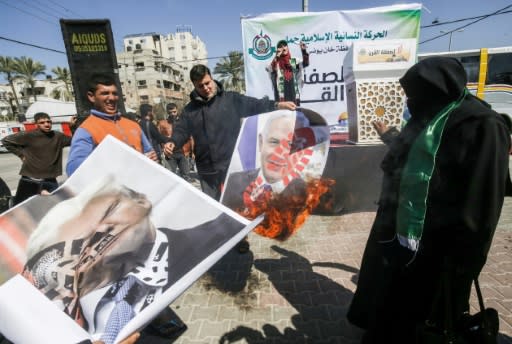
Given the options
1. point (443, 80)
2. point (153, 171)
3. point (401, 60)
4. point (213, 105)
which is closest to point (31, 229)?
point (153, 171)

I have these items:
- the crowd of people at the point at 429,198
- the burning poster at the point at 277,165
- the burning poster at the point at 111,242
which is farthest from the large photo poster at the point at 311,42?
the burning poster at the point at 111,242

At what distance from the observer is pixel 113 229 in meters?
1.20

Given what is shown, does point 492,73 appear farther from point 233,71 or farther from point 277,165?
point 233,71

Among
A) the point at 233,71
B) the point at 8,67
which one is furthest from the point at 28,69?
the point at 233,71

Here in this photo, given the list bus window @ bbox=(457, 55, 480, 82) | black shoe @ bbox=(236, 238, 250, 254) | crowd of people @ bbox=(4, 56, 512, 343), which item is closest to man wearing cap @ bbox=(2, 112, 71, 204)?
crowd of people @ bbox=(4, 56, 512, 343)

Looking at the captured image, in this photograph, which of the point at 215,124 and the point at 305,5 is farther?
the point at 305,5

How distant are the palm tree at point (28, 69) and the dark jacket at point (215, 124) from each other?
46400 mm

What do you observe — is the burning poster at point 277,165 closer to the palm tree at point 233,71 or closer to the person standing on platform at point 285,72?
the person standing on platform at point 285,72

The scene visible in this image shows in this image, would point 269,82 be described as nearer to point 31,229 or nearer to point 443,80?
point 443,80

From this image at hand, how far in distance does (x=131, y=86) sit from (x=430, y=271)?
5083cm

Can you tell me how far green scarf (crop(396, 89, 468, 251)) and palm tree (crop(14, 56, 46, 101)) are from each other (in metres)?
48.5

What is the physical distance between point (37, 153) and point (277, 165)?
4.34m

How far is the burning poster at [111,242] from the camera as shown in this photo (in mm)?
963

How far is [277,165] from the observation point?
6.77 ft
